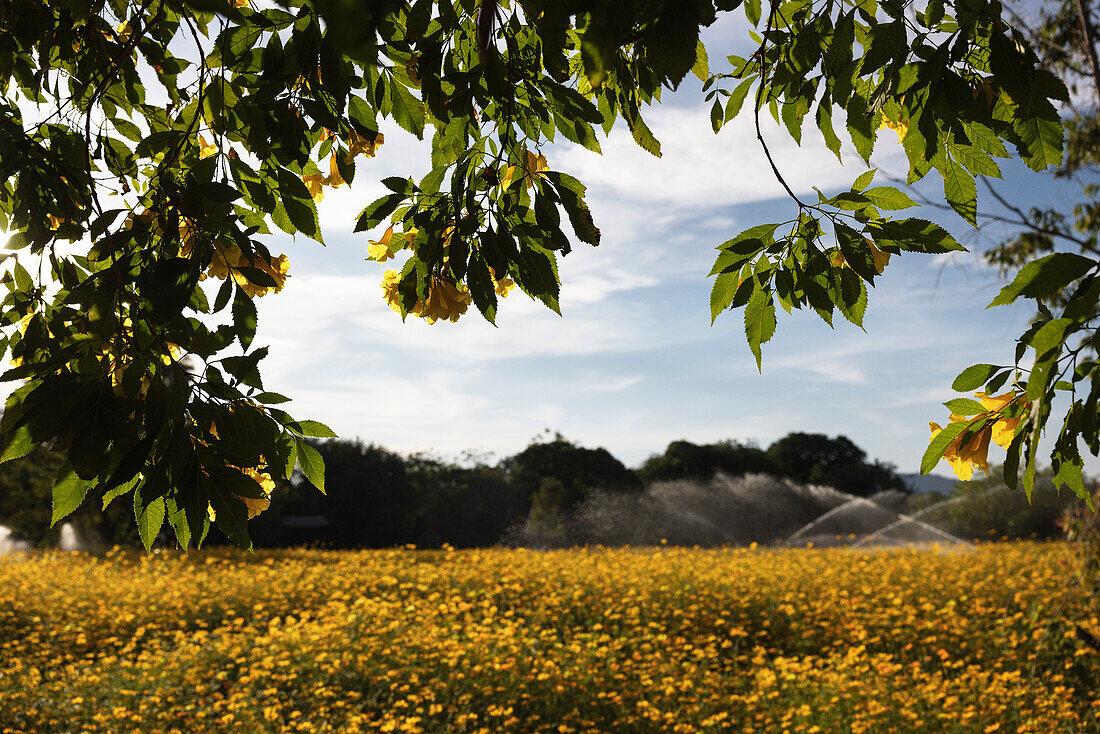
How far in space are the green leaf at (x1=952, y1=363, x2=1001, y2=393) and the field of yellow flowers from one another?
124 inches

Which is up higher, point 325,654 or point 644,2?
point 644,2

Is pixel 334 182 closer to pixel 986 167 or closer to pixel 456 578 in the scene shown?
pixel 986 167

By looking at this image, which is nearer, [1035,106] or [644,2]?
[644,2]

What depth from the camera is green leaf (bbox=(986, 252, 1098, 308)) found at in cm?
81

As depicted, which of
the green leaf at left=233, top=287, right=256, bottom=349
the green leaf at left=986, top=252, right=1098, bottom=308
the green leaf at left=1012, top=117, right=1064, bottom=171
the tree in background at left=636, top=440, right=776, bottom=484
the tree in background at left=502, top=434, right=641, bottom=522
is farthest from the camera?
the tree in background at left=636, top=440, right=776, bottom=484

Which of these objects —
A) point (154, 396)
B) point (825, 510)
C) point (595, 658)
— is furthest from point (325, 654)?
point (825, 510)

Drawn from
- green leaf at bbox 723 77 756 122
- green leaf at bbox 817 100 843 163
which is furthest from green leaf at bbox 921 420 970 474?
green leaf at bbox 723 77 756 122

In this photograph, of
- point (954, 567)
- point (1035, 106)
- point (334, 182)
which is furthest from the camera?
point (954, 567)

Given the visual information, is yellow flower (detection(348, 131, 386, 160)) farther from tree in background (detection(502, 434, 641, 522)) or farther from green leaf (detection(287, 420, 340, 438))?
tree in background (detection(502, 434, 641, 522))

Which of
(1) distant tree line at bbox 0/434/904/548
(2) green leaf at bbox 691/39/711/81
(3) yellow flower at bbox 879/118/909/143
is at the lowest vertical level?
(1) distant tree line at bbox 0/434/904/548

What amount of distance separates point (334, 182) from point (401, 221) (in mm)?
330

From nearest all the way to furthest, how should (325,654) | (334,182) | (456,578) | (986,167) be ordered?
(986,167)
(334,182)
(325,654)
(456,578)

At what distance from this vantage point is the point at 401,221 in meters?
1.61

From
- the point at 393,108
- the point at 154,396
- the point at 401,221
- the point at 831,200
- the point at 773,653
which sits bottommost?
the point at 773,653
